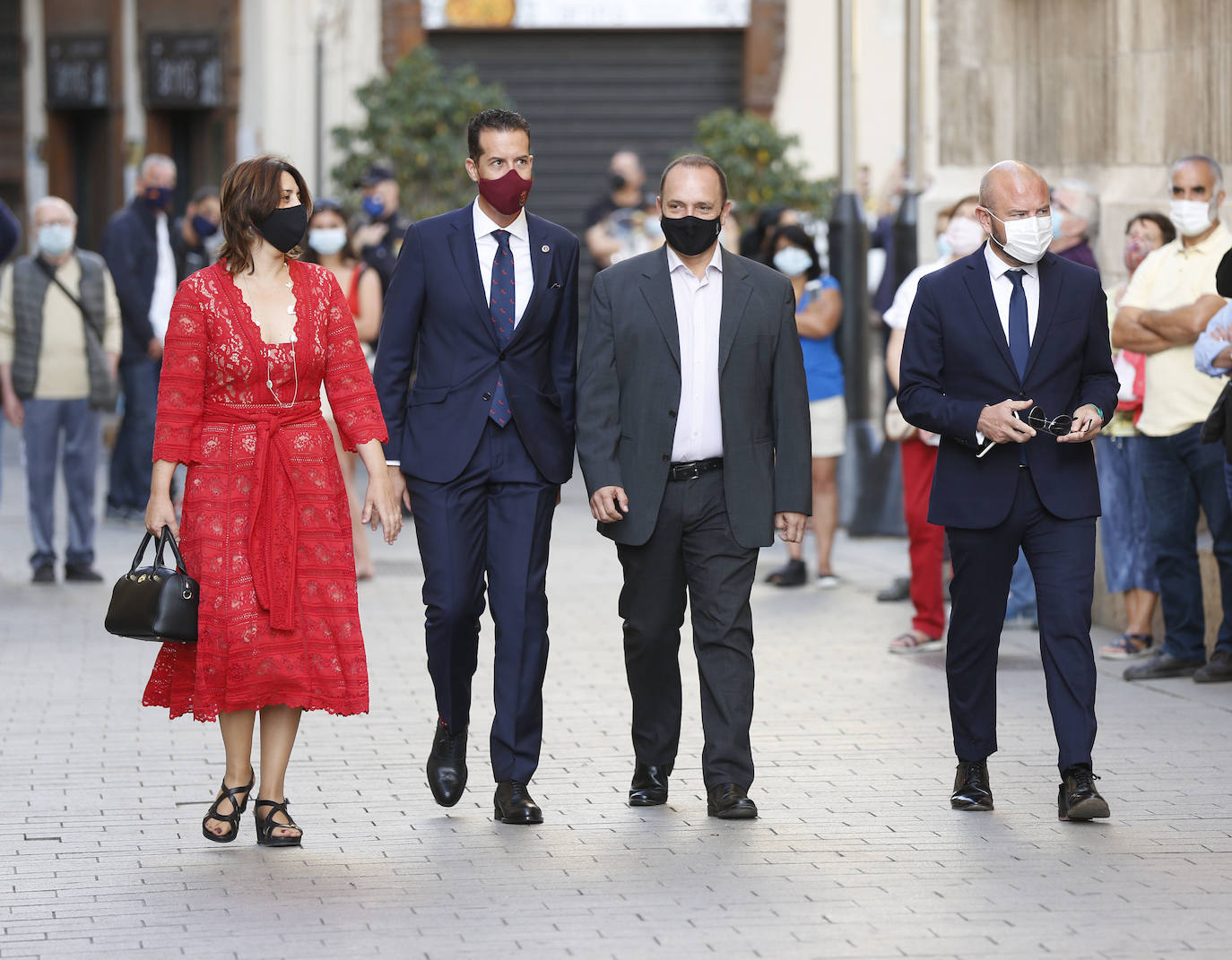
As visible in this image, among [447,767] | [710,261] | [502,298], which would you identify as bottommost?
[447,767]

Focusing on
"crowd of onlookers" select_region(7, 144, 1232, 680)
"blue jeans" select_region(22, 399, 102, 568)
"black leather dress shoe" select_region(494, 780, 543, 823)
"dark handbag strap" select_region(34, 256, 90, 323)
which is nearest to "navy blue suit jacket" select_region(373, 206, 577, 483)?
"black leather dress shoe" select_region(494, 780, 543, 823)

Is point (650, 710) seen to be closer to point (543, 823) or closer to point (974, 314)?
point (543, 823)

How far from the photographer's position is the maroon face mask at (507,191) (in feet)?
22.4

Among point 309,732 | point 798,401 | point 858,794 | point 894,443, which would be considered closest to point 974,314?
point 798,401

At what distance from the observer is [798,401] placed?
6938 millimetres

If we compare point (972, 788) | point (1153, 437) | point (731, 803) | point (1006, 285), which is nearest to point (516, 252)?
point (1006, 285)

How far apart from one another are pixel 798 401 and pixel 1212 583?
3.57 meters

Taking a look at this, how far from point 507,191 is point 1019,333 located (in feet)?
5.36

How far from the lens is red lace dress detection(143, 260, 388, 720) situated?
6453 millimetres

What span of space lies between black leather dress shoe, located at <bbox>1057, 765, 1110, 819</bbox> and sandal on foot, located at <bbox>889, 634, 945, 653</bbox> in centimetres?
340

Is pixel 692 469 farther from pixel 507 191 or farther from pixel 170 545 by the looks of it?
pixel 170 545

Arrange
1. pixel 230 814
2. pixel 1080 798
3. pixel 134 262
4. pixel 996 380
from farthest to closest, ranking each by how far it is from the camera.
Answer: pixel 134 262, pixel 996 380, pixel 1080 798, pixel 230 814

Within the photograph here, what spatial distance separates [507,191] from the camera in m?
6.84

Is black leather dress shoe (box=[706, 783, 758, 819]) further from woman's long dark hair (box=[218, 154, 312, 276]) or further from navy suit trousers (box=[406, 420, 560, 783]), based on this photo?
woman's long dark hair (box=[218, 154, 312, 276])
